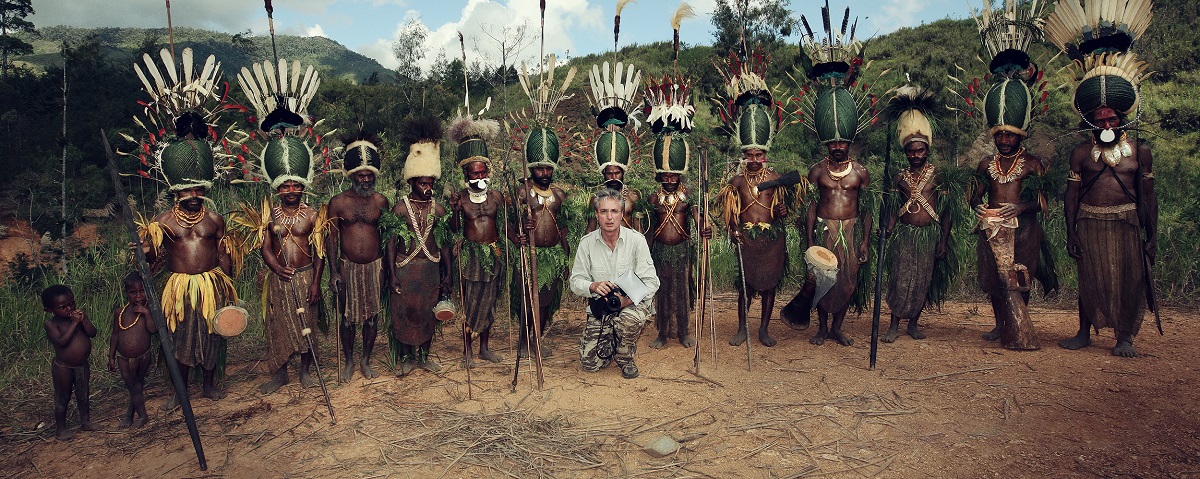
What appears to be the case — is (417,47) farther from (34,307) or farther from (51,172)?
(34,307)

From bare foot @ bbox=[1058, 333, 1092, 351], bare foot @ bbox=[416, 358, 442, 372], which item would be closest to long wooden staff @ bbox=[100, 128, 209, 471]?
bare foot @ bbox=[416, 358, 442, 372]

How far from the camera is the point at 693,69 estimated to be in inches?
779

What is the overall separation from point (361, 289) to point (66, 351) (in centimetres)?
178

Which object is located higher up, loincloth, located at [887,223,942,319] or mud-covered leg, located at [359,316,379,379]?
loincloth, located at [887,223,942,319]

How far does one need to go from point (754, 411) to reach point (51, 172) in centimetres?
1231

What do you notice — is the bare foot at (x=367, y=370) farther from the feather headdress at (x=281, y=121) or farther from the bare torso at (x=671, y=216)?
the bare torso at (x=671, y=216)

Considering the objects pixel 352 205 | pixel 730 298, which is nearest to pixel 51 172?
pixel 352 205

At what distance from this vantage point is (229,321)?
4.54 metres

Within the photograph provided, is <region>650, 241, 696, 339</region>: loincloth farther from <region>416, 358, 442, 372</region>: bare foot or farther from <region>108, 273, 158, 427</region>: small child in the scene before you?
<region>108, 273, 158, 427</region>: small child

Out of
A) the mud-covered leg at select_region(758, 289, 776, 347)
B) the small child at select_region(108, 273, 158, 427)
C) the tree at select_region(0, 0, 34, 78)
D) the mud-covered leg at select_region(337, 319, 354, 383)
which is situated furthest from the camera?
the tree at select_region(0, 0, 34, 78)

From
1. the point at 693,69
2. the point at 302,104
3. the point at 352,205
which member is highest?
the point at 693,69

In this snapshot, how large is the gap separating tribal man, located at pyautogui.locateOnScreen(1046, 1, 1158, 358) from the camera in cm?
368

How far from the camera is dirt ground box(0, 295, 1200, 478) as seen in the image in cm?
341

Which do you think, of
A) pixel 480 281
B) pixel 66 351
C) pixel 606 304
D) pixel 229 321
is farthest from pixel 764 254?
pixel 66 351
